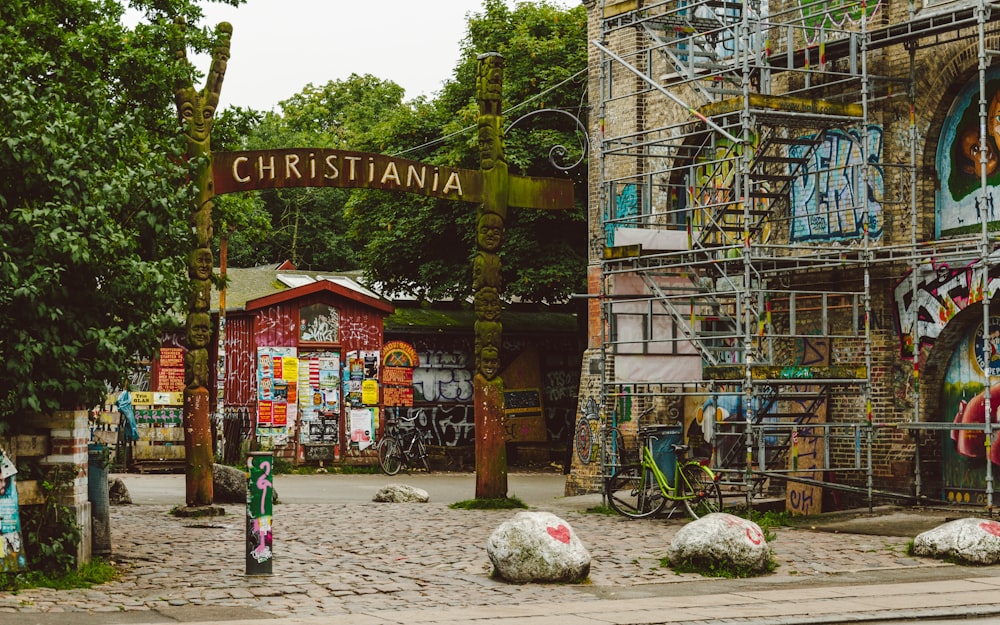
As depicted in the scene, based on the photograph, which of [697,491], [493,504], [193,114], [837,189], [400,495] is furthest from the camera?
[400,495]

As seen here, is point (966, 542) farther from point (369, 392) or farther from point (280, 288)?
point (280, 288)

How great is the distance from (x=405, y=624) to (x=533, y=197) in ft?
36.4

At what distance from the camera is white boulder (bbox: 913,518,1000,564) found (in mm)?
13906

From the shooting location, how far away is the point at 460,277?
116 ft

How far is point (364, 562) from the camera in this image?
1386 cm

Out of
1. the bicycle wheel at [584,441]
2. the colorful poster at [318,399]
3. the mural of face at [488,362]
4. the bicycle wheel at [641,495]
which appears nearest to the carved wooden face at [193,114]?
the mural of face at [488,362]

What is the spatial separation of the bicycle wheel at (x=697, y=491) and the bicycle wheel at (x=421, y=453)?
15.7 meters

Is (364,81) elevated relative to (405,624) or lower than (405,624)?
elevated

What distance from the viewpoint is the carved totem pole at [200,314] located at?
1825 centimetres

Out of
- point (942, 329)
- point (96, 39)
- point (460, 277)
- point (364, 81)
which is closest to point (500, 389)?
point (942, 329)

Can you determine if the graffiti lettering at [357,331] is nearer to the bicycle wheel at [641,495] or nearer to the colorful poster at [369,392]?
the colorful poster at [369,392]

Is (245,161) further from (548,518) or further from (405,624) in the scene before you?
(405,624)

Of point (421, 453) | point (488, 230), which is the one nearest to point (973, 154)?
point (488, 230)

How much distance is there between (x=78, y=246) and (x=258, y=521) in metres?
3.02
